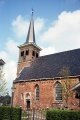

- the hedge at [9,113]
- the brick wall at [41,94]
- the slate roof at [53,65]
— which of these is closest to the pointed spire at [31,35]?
the slate roof at [53,65]

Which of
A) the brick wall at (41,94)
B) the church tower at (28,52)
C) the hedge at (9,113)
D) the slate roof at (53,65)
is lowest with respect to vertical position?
the hedge at (9,113)

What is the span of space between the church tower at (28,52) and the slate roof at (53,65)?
1813mm

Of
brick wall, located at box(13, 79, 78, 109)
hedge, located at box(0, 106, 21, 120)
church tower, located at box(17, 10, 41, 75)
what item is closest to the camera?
hedge, located at box(0, 106, 21, 120)

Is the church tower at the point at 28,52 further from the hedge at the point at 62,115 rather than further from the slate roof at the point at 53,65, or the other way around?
the hedge at the point at 62,115

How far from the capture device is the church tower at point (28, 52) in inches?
1834

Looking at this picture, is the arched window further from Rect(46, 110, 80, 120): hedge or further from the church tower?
Rect(46, 110, 80, 120): hedge

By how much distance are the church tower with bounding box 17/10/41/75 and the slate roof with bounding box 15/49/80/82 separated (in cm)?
181

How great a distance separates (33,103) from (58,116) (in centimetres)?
2235

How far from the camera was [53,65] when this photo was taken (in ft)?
131

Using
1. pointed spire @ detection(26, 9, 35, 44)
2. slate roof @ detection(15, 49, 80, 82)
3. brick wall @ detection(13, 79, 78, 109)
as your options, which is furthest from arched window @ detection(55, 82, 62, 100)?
pointed spire @ detection(26, 9, 35, 44)

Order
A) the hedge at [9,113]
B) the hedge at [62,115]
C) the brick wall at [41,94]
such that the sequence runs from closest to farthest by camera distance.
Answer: the hedge at [62,115], the hedge at [9,113], the brick wall at [41,94]

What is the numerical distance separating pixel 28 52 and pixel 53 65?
9.33 metres

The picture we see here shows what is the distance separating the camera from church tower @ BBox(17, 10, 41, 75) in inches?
1834

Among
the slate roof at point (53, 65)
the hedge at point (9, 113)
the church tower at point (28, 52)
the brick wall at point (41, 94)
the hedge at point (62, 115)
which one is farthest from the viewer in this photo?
the church tower at point (28, 52)
